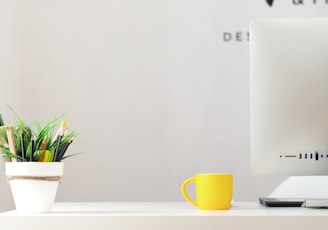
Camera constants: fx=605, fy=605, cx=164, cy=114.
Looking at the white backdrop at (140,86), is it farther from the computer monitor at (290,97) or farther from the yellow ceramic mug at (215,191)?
the yellow ceramic mug at (215,191)

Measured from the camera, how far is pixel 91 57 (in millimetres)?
2842

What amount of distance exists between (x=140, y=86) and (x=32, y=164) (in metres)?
1.56

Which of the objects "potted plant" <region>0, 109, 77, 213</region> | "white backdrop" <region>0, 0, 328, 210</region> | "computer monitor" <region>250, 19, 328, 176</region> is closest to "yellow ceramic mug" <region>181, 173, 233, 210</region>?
"computer monitor" <region>250, 19, 328, 176</region>

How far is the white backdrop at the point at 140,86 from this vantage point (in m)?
2.81

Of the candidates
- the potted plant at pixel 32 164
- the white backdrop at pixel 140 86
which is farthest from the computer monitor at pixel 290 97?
the white backdrop at pixel 140 86

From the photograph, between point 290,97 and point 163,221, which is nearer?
point 163,221

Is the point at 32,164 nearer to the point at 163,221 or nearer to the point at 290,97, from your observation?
the point at 163,221

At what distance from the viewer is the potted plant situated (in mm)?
1276

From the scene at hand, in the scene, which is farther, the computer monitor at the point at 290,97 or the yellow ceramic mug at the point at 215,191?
the computer monitor at the point at 290,97

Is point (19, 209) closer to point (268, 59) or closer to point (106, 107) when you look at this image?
point (268, 59)

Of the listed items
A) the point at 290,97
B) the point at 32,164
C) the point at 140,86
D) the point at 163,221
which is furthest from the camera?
the point at 140,86

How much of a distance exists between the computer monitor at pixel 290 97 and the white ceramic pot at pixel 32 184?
0.52 meters

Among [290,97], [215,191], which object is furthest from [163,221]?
[290,97]

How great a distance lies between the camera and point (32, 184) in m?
1.29
